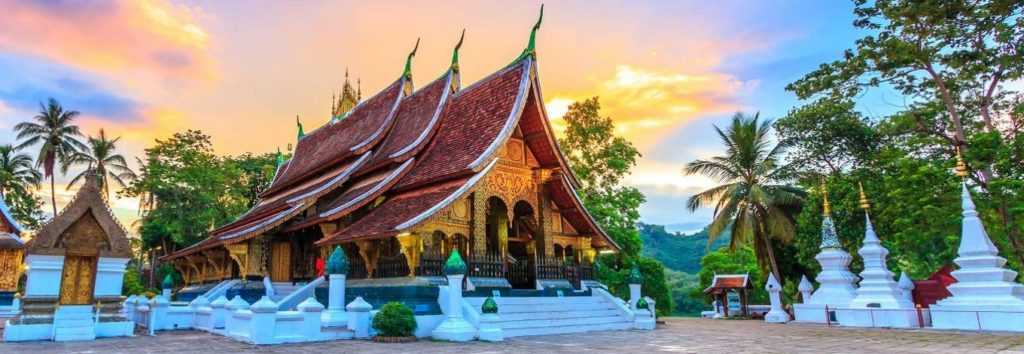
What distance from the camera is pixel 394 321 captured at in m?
8.38

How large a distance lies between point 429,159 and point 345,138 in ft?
18.7

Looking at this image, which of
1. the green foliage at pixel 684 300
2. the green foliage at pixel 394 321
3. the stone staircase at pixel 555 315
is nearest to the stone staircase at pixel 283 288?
the green foliage at pixel 394 321

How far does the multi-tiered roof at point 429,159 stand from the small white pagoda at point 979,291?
21.9 feet

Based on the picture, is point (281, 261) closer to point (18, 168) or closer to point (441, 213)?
point (441, 213)

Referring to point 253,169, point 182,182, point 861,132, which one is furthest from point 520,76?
point 253,169

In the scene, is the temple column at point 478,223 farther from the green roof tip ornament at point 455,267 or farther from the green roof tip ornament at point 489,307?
the green roof tip ornament at point 489,307

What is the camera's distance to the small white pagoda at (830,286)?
13.0m

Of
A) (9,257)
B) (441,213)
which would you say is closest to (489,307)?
(441,213)

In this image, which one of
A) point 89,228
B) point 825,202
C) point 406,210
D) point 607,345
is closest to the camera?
point 607,345

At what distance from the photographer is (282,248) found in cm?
1384

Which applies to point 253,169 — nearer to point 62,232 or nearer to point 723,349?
point 62,232

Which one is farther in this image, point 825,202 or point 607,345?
point 825,202

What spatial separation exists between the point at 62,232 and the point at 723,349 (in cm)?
960

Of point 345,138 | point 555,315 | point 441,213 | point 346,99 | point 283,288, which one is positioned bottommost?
point 555,315
